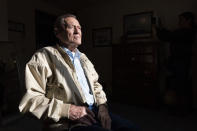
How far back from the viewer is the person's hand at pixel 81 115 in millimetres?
1134

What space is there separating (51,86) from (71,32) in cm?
38

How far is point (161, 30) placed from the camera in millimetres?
3553

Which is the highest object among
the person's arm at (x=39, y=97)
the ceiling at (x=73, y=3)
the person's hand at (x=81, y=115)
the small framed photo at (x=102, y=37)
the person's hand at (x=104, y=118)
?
the ceiling at (x=73, y=3)

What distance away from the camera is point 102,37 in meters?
4.79

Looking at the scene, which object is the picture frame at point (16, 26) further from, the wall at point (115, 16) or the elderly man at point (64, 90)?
the elderly man at point (64, 90)

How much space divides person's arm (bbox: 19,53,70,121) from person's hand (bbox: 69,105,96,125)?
3 centimetres

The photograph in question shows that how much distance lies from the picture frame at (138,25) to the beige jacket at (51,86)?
10.5 feet

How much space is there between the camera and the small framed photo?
4.70 m

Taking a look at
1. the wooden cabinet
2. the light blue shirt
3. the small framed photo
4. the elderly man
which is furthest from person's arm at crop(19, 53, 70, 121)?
the small framed photo

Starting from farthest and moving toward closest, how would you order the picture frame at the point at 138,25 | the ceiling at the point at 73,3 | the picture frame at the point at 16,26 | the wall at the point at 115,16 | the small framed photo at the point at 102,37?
1. the small framed photo at the point at 102,37
2. the ceiling at the point at 73,3
3. the picture frame at the point at 138,25
4. the wall at the point at 115,16
5. the picture frame at the point at 16,26

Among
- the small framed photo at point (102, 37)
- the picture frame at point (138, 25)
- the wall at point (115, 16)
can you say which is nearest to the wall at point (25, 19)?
the wall at point (115, 16)

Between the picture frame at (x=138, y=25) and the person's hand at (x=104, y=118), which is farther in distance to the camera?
the picture frame at (x=138, y=25)

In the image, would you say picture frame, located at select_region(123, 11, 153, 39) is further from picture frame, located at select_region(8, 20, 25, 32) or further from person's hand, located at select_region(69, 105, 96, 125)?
person's hand, located at select_region(69, 105, 96, 125)

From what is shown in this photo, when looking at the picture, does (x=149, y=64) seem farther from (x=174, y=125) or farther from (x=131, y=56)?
(x=174, y=125)
